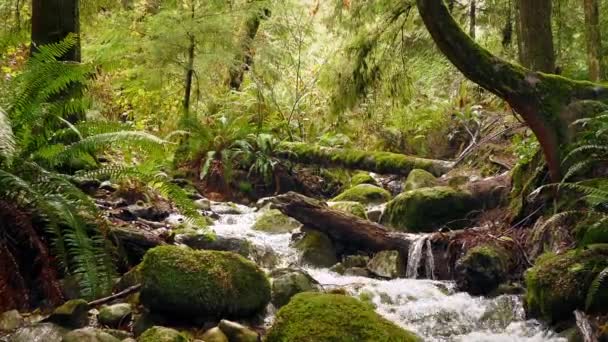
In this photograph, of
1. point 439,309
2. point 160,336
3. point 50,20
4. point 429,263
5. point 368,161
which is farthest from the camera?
point 368,161

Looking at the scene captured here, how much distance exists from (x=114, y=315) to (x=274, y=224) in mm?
3754

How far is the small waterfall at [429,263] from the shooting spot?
18.7ft

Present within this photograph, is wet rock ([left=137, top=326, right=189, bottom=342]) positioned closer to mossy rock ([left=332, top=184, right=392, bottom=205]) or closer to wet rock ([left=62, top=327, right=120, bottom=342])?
wet rock ([left=62, top=327, right=120, bottom=342])

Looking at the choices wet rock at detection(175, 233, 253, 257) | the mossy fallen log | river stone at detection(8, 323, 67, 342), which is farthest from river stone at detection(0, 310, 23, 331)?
the mossy fallen log

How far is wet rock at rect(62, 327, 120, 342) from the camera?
3289 millimetres

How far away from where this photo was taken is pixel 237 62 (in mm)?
11125

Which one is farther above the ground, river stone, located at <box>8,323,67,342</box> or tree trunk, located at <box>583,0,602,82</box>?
tree trunk, located at <box>583,0,602,82</box>

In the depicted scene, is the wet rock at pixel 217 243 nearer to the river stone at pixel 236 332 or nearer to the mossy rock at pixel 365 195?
the river stone at pixel 236 332

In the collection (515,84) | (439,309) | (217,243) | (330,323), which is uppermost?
(515,84)

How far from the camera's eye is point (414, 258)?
229 inches

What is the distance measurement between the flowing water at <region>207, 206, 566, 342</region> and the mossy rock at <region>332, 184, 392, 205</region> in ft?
9.51

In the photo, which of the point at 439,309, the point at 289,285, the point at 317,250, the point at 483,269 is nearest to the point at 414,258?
the point at 483,269

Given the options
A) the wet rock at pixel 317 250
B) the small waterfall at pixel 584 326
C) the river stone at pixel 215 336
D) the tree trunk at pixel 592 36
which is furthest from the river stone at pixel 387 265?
the tree trunk at pixel 592 36

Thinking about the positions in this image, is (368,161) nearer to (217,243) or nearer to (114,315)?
(217,243)
